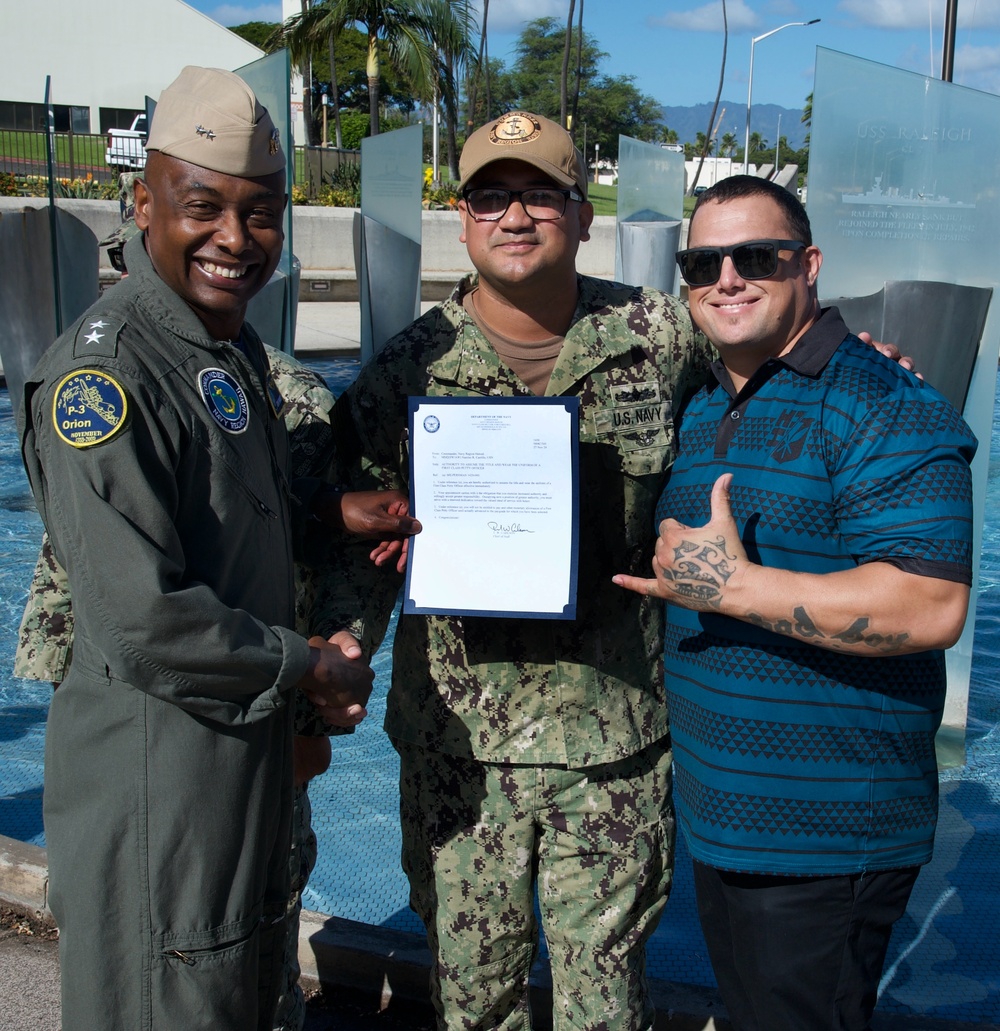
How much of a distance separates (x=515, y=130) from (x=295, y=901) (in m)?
1.88

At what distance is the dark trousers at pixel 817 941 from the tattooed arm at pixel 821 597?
0.47 metres

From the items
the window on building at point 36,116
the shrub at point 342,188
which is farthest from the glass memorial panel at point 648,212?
the window on building at point 36,116

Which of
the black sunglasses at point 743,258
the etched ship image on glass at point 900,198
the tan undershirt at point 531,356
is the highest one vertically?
the etched ship image on glass at point 900,198

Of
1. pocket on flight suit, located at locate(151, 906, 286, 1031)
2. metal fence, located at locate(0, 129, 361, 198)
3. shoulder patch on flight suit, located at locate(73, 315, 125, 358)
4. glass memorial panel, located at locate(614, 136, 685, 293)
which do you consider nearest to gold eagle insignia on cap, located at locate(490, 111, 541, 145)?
shoulder patch on flight suit, located at locate(73, 315, 125, 358)

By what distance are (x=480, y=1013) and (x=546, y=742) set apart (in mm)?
682

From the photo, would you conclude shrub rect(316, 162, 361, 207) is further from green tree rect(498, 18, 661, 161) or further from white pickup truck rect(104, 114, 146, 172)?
green tree rect(498, 18, 661, 161)

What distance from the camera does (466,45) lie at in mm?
27344

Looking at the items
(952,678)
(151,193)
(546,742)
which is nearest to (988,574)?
(952,678)

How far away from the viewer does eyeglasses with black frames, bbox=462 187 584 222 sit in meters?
2.41

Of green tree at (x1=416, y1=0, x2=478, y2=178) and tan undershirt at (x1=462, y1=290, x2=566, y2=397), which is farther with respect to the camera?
green tree at (x1=416, y1=0, x2=478, y2=178)

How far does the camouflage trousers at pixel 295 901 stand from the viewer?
2.64 metres

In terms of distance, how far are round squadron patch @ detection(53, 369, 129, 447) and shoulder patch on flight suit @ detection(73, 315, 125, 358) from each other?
50 mm

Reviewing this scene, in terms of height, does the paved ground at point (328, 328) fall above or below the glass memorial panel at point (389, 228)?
below

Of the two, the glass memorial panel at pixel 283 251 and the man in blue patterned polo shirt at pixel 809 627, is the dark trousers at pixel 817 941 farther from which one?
the glass memorial panel at pixel 283 251
